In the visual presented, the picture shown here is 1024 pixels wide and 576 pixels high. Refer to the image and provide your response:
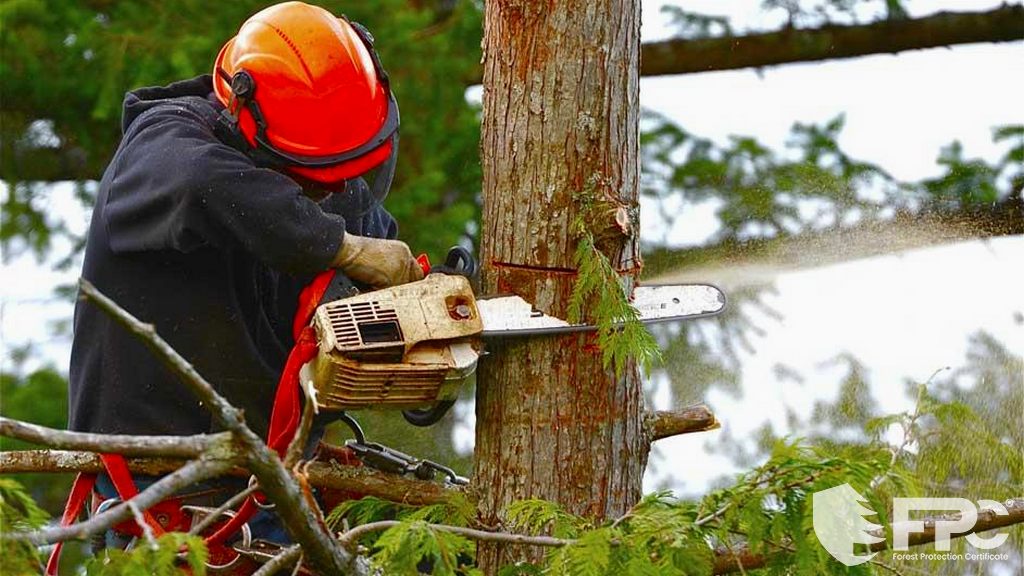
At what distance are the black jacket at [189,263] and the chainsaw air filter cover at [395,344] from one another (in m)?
0.17

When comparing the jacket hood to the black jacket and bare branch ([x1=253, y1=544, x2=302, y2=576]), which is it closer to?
the black jacket

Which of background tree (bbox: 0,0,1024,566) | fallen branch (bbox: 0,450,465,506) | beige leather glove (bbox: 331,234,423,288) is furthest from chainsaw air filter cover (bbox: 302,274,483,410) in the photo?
background tree (bbox: 0,0,1024,566)

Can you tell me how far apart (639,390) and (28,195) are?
4.45 meters

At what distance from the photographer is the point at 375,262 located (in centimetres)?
285

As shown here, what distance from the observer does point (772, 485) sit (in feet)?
7.30

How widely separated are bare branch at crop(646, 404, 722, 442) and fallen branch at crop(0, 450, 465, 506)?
1.51ft

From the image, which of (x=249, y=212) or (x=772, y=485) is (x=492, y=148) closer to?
(x=249, y=212)

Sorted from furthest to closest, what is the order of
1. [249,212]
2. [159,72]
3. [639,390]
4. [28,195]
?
[28,195] < [159,72] < [639,390] < [249,212]

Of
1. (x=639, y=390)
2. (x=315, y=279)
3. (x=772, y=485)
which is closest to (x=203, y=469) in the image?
(x=772, y=485)

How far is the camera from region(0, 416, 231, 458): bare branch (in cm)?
166

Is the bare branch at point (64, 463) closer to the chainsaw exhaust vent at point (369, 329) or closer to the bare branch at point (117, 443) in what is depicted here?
the chainsaw exhaust vent at point (369, 329)

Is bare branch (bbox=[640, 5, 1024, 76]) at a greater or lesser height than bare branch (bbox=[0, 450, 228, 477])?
greater

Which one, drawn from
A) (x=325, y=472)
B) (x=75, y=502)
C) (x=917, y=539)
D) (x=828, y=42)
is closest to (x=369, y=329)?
(x=325, y=472)

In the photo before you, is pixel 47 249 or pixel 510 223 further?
pixel 47 249
